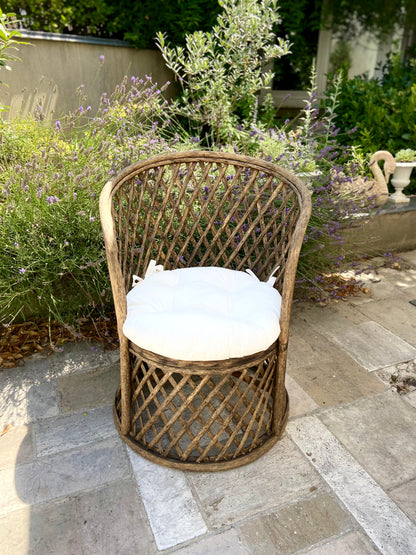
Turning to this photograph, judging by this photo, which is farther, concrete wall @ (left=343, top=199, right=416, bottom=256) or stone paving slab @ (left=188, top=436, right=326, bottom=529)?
concrete wall @ (left=343, top=199, right=416, bottom=256)

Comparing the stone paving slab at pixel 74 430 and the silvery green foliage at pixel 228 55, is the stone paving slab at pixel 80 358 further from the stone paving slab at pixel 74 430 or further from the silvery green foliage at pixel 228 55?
the silvery green foliage at pixel 228 55

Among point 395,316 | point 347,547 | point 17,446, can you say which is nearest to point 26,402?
point 17,446

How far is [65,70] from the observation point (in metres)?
4.02

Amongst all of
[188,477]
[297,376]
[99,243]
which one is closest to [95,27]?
[99,243]

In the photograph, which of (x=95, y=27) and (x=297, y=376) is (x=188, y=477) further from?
(x=95, y=27)

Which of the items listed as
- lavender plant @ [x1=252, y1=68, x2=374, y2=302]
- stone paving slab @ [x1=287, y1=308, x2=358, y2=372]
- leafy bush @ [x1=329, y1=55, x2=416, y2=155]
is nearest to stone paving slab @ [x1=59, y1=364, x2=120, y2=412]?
stone paving slab @ [x1=287, y1=308, x2=358, y2=372]

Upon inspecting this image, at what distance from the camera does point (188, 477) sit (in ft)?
5.10

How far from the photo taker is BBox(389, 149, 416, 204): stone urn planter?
3463mm

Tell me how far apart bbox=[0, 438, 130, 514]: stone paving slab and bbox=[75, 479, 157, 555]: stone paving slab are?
50 millimetres

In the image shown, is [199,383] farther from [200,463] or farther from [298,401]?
[298,401]

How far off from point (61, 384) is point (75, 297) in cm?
46

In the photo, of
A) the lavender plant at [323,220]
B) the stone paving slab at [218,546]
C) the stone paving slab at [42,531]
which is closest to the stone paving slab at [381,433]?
the stone paving slab at [218,546]

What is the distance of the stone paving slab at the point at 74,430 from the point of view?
1.68 m

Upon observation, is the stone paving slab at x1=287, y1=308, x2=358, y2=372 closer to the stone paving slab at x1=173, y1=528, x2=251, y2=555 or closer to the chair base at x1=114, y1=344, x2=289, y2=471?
the chair base at x1=114, y1=344, x2=289, y2=471
